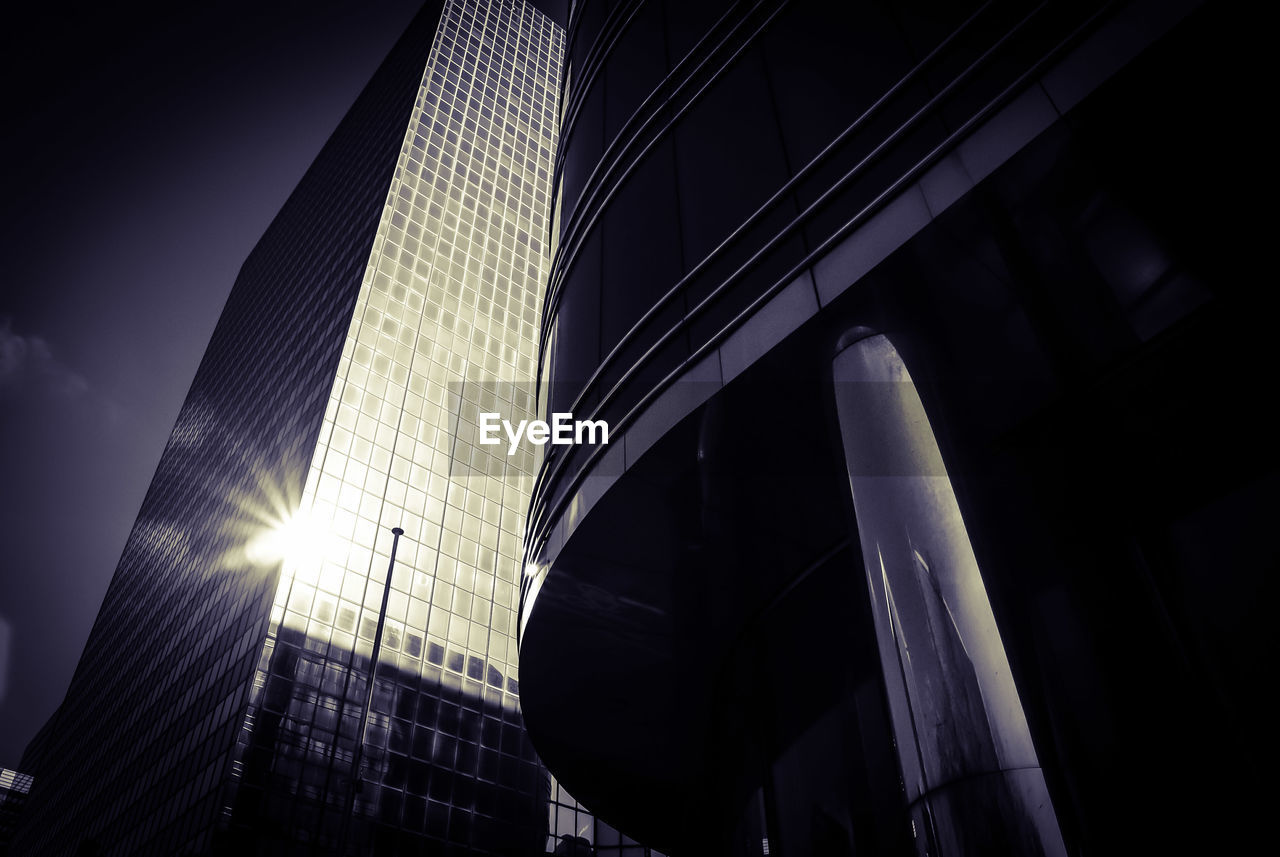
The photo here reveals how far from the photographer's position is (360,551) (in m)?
44.9

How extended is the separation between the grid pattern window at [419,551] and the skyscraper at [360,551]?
0.44 ft

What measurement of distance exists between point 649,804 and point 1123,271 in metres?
12.8

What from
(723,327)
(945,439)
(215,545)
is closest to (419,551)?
(215,545)

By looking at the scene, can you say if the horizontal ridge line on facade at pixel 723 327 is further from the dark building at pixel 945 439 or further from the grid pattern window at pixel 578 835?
the grid pattern window at pixel 578 835

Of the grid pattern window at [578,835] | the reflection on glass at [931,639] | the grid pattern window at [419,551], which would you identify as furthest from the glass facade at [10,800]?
the reflection on glass at [931,639]

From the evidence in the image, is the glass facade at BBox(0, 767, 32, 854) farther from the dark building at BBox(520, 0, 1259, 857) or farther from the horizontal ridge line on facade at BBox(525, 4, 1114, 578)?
the dark building at BBox(520, 0, 1259, 857)

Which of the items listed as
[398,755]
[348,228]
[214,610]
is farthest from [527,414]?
[398,755]

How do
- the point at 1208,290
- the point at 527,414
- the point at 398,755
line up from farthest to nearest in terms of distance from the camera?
1. the point at 527,414
2. the point at 398,755
3. the point at 1208,290

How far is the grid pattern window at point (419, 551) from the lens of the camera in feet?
127

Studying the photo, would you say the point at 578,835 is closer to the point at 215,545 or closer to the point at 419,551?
the point at 419,551

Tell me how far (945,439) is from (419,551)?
42.3m

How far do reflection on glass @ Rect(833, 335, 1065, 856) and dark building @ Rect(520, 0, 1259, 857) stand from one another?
0.03 m

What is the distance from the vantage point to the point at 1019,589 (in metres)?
8.66

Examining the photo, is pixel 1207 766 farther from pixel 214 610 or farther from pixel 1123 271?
pixel 214 610
